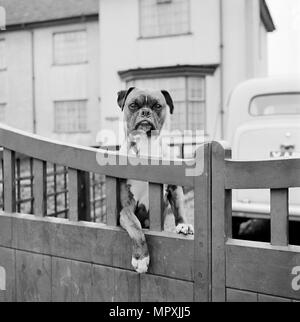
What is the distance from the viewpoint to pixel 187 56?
1120cm

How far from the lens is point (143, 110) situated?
5.75 feet

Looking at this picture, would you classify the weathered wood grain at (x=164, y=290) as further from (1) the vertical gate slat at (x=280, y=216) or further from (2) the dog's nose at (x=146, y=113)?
(2) the dog's nose at (x=146, y=113)

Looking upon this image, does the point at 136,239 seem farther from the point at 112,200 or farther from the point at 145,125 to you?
the point at 145,125

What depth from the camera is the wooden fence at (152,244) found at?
5.06 ft

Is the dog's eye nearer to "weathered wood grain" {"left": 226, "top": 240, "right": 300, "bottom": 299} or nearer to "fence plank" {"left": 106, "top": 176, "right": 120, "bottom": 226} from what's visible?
"fence plank" {"left": 106, "top": 176, "right": 120, "bottom": 226}

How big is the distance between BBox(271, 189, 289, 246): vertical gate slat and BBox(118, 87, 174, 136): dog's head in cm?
59

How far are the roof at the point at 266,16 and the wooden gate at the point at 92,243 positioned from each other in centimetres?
1187

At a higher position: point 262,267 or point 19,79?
point 19,79

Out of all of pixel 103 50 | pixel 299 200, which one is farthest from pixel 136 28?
pixel 299 200

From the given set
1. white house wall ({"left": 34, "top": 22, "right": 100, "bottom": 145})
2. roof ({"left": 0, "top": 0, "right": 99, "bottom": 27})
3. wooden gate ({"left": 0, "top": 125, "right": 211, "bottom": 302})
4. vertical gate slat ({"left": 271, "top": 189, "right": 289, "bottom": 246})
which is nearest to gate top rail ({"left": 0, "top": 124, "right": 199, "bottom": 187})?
wooden gate ({"left": 0, "top": 125, "right": 211, "bottom": 302})

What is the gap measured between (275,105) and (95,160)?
3.09 meters

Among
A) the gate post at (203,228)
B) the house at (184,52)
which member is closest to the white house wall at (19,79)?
the house at (184,52)

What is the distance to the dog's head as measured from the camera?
1.76 meters

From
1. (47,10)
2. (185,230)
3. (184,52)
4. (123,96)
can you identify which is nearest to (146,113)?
(123,96)
